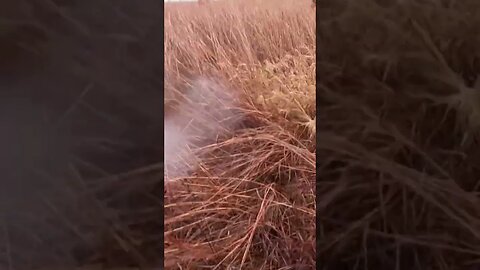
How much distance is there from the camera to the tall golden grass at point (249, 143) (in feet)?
5.03

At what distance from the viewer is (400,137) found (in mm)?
1519

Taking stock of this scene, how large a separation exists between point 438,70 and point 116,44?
2.83 ft

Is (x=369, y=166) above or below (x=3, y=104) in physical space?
below

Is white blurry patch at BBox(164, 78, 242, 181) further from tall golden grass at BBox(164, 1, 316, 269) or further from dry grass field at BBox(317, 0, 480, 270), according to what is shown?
dry grass field at BBox(317, 0, 480, 270)

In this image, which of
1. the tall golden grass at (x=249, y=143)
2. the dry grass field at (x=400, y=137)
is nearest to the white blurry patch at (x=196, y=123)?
the tall golden grass at (x=249, y=143)

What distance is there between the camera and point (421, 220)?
59.5 inches

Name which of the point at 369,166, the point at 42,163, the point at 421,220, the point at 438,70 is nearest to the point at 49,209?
the point at 42,163

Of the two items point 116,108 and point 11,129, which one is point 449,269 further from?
point 11,129

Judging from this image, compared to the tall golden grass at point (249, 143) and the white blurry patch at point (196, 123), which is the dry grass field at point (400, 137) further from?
the white blurry patch at point (196, 123)

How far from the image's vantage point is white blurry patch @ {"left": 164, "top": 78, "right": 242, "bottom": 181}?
1.54 m

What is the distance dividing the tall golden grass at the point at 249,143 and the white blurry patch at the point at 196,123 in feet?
0.04

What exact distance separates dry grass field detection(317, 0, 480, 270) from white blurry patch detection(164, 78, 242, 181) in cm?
25

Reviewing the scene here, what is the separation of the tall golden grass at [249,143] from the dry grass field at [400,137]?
0.19 ft

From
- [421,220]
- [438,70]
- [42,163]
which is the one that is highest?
[438,70]
